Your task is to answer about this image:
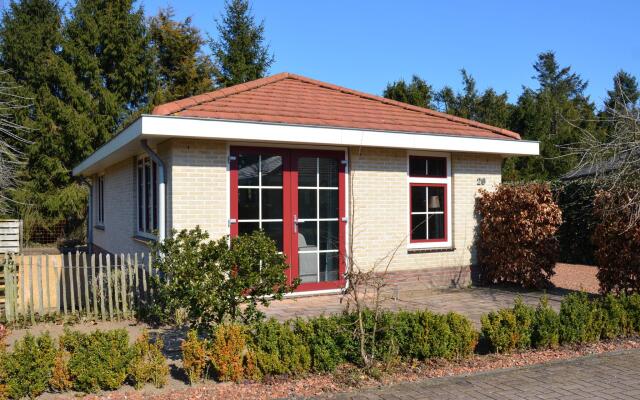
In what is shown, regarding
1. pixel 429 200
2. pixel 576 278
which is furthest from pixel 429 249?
pixel 576 278

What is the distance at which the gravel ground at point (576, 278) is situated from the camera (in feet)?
40.4

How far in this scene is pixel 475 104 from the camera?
31.4m

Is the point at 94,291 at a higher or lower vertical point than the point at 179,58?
lower

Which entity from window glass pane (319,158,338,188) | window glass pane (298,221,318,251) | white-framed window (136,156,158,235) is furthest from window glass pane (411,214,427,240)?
white-framed window (136,156,158,235)

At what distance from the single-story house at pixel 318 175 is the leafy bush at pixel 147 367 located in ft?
8.68

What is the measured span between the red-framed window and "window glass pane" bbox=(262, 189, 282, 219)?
291cm

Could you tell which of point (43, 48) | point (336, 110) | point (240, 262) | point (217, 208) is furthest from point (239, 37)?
point (240, 262)

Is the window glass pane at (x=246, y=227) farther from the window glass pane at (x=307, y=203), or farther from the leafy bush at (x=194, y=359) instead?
the leafy bush at (x=194, y=359)

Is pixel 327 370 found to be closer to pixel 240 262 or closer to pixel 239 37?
pixel 240 262

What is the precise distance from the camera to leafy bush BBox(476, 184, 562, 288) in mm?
11164

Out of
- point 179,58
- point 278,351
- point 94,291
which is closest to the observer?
point 278,351

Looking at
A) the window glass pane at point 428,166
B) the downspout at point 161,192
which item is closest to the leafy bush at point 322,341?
the downspout at point 161,192

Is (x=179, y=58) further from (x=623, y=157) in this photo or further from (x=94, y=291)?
(x=623, y=157)

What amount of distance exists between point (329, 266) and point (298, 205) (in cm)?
132
